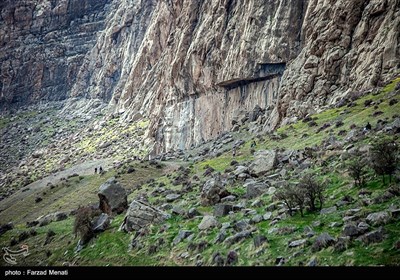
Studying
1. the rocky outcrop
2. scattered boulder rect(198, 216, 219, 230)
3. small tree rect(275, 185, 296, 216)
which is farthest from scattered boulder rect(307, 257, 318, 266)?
the rocky outcrop

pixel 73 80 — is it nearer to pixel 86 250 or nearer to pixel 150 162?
pixel 150 162

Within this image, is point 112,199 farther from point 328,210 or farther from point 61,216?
point 328,210

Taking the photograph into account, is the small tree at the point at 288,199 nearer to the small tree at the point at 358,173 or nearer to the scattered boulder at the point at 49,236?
the small tree at the point at 358,173

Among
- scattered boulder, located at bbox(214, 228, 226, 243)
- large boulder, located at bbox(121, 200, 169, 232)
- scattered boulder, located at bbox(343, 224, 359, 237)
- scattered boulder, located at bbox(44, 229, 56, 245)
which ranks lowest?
scattered boulder, located at bbox(44, 229, 56, 245)

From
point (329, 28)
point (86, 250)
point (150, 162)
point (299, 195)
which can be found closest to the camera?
point (299, 195)

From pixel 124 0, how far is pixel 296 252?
17391 centimetres

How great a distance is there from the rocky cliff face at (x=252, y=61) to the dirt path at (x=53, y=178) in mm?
13530

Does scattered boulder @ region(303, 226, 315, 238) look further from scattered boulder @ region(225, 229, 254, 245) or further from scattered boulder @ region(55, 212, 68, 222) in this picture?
scattered boulder @ region(55, 212, 68, 222)

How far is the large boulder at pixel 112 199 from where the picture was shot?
28703 millimetres

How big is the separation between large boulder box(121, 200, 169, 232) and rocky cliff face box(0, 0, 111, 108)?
523ft

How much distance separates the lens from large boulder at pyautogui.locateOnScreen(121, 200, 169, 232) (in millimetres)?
22656

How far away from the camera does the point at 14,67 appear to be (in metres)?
176

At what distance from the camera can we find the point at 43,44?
587 ft
